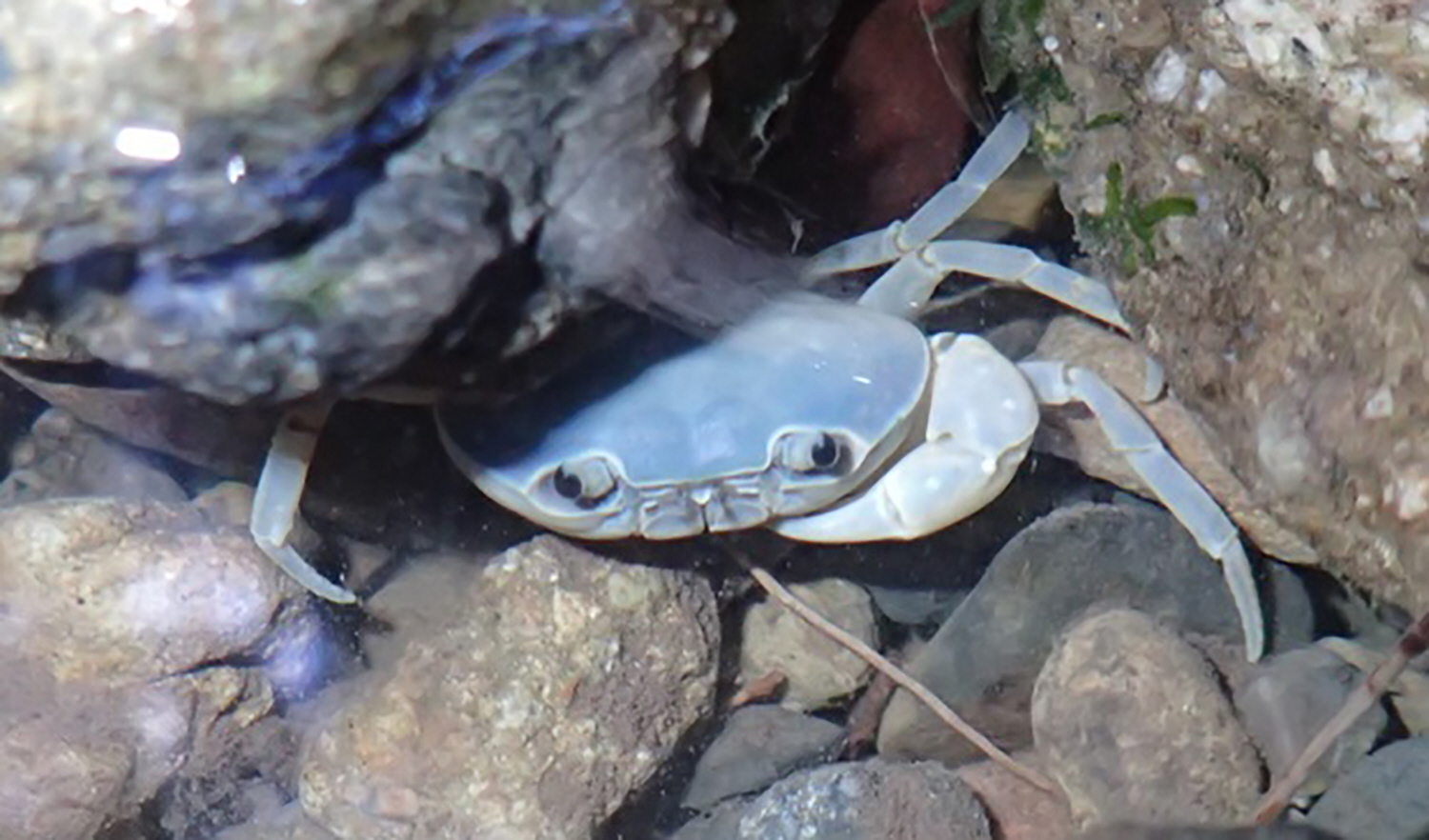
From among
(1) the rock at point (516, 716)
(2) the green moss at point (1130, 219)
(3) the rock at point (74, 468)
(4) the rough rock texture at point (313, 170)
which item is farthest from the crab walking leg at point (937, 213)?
(3) the rock at point (74, 468)

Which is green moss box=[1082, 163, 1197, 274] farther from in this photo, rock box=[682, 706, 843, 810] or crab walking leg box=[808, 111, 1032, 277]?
rock box=[682, 706, 843, 810]

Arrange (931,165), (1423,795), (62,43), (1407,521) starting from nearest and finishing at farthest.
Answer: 1. (62,43)
2. (1407,521)
3. (1423,795)
4. (931,165)

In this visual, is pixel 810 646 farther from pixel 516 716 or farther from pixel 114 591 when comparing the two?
pixel 114 591

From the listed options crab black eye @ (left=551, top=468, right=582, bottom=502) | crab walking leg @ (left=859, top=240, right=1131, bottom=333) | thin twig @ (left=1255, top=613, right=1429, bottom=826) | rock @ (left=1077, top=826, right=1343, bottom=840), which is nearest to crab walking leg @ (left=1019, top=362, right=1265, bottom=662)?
crab walking leg @ (left=859, top=240, right=1131, bottom=333)

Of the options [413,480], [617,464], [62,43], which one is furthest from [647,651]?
[62,43]

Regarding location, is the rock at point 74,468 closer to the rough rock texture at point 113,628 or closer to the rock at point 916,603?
the rough rock texture at point 113,628

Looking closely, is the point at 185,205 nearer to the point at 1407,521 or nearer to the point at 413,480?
the point at 413,480
